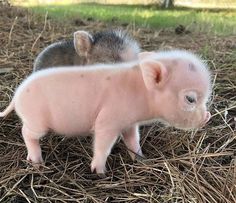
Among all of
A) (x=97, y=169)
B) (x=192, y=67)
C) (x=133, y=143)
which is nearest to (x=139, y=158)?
(x=133, y=143)

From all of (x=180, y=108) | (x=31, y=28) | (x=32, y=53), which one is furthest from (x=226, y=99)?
(x=31, y=28)

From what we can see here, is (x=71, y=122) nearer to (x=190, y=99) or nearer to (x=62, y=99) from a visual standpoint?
(x=62, y=99)

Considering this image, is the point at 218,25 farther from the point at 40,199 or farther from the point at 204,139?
the point at 40,199

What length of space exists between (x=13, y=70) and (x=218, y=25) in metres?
6.64

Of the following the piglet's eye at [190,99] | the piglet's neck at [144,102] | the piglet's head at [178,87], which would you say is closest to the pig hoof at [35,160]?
the piglet's neck at [144,102]

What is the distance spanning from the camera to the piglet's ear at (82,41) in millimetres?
4223

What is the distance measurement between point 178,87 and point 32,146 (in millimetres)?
923

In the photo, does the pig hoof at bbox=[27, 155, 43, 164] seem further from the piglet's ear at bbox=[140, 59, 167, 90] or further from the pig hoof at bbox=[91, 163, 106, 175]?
the piglet's ear at bbox=[140, 59, 167, 90]

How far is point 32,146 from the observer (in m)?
3.16

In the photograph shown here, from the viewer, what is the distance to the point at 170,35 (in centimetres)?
835

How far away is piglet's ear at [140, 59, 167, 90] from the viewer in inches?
110

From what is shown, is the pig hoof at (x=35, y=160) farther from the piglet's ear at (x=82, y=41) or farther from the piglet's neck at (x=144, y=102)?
the piglet's ear at (x=82, y=41)

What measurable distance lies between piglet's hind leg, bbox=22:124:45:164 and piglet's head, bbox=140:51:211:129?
709mm

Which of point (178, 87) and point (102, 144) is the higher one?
point (178, 87)
